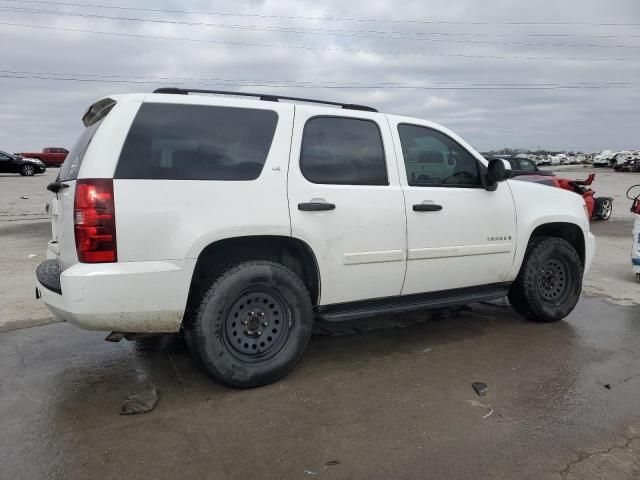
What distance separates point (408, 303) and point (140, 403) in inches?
84.6

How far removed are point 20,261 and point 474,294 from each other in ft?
23.7

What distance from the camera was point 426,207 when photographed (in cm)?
430

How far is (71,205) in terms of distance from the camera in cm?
328

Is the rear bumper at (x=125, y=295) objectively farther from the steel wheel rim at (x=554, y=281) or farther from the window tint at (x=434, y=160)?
the steel wheel rim at (x=554, y=281)

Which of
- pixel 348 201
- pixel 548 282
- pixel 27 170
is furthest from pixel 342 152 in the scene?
pixel 27 170

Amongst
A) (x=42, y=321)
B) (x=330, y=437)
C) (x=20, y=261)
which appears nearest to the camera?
(x=330, y=437)

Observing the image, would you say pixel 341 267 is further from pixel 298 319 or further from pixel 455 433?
Result: pixel 455 433

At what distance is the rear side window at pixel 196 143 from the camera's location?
337cm

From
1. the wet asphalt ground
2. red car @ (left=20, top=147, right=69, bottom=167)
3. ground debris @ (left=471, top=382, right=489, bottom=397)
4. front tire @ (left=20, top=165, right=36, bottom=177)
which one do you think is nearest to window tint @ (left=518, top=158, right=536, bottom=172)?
the wet asphalt ground

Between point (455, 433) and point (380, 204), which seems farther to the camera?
point (380, 204)

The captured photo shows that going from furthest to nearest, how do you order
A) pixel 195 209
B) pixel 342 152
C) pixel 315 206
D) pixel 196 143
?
pixel 342 152
pixel 315 206
pixel 196 143
pixel 195 209

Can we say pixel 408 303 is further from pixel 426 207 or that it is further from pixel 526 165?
pixel 526 165

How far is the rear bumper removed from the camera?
126 inches

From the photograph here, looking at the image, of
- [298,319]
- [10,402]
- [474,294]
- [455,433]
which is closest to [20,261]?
[10,402]
